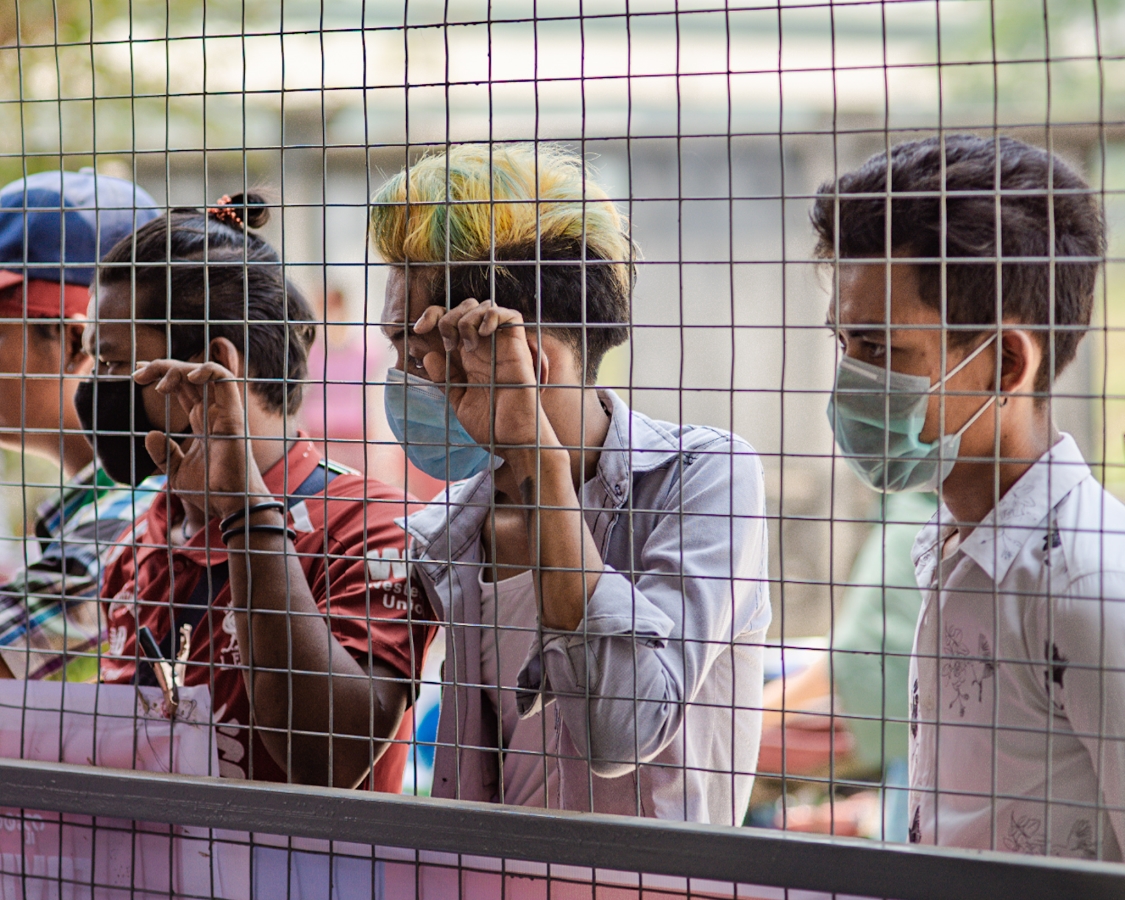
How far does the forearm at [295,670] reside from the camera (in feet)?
3.36

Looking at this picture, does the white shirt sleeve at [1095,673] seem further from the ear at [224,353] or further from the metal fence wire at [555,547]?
the ear at [224,353]

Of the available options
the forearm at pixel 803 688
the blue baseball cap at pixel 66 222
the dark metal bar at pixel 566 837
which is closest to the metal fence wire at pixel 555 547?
the dark metal bar at pixel 566 837

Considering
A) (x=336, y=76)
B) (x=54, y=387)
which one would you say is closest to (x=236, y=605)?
Answer: (x=54, y=387)

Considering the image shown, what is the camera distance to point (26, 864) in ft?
3.74

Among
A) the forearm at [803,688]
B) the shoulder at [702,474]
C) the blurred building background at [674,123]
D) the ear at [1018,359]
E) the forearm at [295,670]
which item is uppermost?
the blurred building background at [674,123]

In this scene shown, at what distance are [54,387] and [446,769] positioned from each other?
41.5 inches

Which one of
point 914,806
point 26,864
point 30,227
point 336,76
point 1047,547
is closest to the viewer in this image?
point 1047,547

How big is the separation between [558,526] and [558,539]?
1cm

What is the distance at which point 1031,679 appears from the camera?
0.88 metres

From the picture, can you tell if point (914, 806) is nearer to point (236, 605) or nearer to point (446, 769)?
point (446, 769)

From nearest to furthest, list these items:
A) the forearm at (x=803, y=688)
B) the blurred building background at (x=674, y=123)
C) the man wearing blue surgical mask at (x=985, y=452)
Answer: the man wearing blue surgical mask at (x=985, y=452)
the forearm at (x=803, y=688)
the blurred building background at (x=674, y=123)

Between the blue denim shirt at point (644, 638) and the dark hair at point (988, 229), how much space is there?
25 cm

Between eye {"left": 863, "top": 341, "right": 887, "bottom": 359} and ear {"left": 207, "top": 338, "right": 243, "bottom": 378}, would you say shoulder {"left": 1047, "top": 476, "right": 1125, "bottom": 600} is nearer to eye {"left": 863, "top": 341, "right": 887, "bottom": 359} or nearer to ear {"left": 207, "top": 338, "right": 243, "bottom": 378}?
eye {"left": 863, "top": 341, "right": 887, "bottom": 359}

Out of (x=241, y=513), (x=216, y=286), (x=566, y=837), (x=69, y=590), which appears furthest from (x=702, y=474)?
(x=69, y=590)
